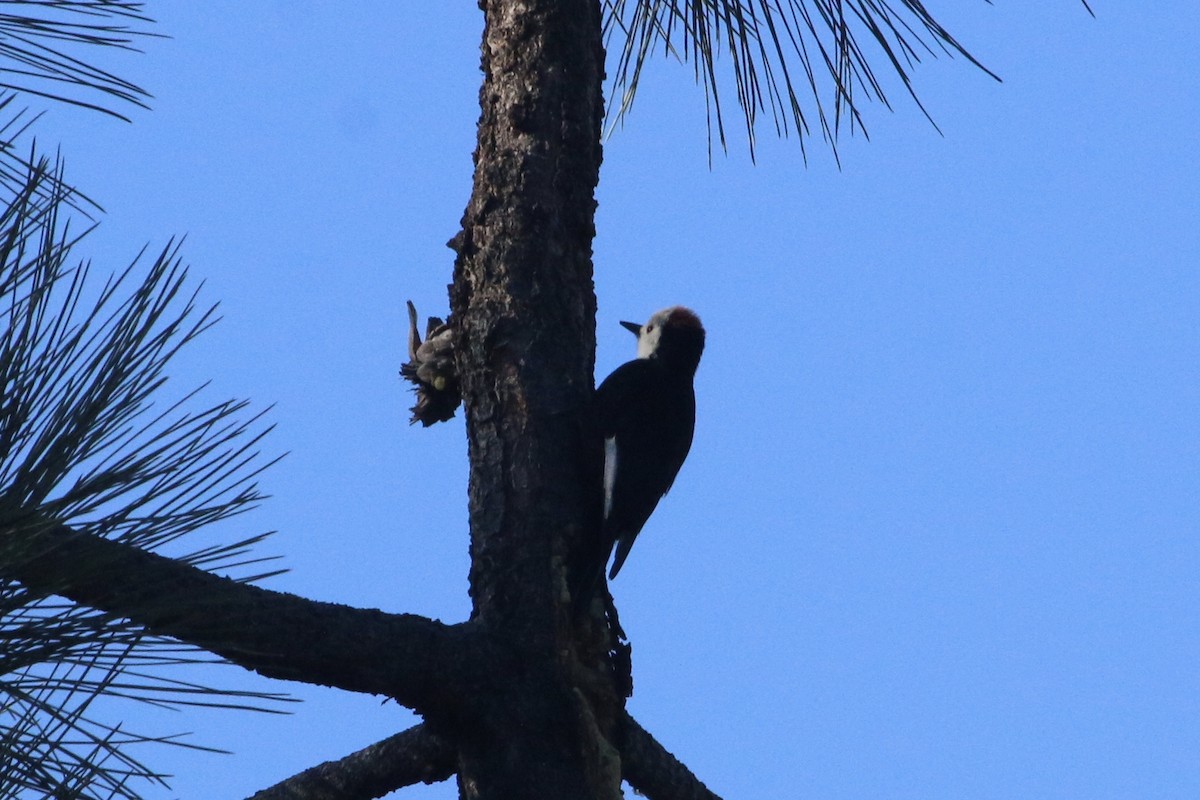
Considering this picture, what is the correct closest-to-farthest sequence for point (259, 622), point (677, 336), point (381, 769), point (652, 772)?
point (259, 622), point (381, 769), point (652, 772), point (677, 336)

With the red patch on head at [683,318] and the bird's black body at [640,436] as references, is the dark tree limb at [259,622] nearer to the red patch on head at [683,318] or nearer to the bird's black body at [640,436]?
the bird's black body at [640,436]

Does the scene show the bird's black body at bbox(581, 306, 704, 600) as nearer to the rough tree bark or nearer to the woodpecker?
the woodpecker

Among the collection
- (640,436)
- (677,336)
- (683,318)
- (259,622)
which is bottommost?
(259,622)

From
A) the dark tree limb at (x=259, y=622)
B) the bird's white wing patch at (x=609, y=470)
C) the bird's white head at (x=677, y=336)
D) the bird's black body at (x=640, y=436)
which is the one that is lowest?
the dark tree limb at (x=259, y=622)

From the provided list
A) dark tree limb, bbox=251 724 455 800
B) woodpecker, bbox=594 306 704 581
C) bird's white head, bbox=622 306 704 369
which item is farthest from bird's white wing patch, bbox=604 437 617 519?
bird's white head, bbox=622 306 704 369

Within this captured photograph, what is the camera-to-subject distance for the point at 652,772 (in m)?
2.57

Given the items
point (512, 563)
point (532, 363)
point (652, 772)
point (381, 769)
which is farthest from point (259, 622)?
point (532, 363)

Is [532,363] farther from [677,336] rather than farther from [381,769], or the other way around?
[677,336]

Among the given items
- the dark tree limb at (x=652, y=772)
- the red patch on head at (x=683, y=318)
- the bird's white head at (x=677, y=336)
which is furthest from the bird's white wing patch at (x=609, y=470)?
the red patch on head at (x=683, y=318)

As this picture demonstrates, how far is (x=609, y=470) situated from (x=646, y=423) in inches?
19.6

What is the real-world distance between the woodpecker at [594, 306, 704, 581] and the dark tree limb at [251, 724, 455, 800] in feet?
1.51

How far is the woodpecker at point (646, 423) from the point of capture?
9.88 ft

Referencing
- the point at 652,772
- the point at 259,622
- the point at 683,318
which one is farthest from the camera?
the point at 683,318

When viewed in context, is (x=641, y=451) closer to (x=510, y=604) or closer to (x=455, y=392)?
(x=455, y=392)
